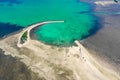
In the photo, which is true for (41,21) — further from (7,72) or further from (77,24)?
(7,72)

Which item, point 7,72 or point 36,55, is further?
point 36,55

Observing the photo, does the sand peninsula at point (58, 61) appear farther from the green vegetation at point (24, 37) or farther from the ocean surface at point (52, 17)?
the ocean surface at point (52, 17)

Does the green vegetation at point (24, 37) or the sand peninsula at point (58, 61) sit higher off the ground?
the green vegetation at point (24, 37)

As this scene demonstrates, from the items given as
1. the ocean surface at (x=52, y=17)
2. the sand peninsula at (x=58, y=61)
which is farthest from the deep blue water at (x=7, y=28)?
the sand peninsula at (x=58, y=61)

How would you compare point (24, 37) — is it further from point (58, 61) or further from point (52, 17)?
point (52, 17)

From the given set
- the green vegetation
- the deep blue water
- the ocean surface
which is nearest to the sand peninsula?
the green vegetation

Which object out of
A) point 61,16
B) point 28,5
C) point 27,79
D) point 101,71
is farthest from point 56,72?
point 28,5
